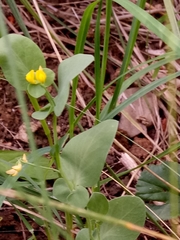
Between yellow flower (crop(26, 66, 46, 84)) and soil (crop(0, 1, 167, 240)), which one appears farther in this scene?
soil (crop(0, 1, 167, 240))

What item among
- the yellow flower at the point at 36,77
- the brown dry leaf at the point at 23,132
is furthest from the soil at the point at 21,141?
the yellow flower at the point at 36,77

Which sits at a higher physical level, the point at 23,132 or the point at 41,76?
the point at 41,76

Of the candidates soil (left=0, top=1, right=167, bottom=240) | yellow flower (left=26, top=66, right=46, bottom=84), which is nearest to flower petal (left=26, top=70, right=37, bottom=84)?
yellow flower (left=26, top=66, right=46, bottom=84)

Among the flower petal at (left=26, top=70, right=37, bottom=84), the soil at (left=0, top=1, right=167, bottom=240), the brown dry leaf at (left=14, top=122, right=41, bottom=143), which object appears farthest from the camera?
the brown dry leaf at (left=14, top=122, right=41, bottom=143)

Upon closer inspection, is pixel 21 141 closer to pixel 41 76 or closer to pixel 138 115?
pixel 138 115

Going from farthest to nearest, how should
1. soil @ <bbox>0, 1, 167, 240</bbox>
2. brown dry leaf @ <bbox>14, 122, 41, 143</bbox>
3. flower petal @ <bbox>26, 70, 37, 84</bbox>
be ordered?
1. brown dry leaf @ <bbox>14, 122, 41, 143</bbox>
2. soil @ <bbox>0, 1, 167, 240</bbox>
3. flower petal @ <bbox>26, 70, 37, 84</bbox>

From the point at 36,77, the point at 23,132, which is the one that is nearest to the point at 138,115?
the point at 23,132

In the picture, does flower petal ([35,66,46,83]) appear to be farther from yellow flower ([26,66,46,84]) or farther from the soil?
the soil

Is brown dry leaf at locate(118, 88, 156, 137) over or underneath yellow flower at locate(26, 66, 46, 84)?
underneath
